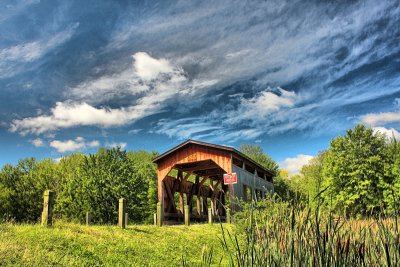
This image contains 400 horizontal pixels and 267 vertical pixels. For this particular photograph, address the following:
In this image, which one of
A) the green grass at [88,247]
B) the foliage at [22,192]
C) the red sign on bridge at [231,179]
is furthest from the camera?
the foliage at [22,192]

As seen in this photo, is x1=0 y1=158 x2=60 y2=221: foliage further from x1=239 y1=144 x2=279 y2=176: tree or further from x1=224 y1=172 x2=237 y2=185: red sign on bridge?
x1=239 y1=144 x2=279 y2=176: tree

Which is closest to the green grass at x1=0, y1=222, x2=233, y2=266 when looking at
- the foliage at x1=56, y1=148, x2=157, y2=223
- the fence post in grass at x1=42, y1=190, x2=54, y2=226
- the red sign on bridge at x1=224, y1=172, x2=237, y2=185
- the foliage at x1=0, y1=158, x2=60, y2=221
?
the fence post in grass at x1=42, y1=190, x2=54, y2=226

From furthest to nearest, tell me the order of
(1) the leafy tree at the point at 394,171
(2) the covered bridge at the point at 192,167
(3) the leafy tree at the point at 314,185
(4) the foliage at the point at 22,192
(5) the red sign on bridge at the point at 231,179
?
(4) the foliage at the point at 22,192, (2) the covered bridge at the point at 192,167, (5) the red sign on bridge at the point at 231,179, (3) the leafy tree at the point at 314,185, (1) the leafy tree at the point at 394,171

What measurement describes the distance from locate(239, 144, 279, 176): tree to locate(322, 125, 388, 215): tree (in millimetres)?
19238

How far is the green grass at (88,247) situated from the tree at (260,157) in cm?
3863

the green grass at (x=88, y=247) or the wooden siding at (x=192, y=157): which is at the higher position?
the wooden siding at (x=192, y=157)

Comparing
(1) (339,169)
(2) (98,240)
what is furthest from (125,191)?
(1) (339,169)

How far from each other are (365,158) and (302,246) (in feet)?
93.4

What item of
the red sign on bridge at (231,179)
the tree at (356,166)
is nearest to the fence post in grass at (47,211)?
the red sign on bridge at (231,179)

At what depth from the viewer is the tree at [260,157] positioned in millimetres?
50219

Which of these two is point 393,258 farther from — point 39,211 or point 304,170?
point 304,170

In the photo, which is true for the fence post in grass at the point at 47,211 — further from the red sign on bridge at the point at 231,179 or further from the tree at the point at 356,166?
the tree at the point at 356,166

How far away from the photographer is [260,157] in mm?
51344

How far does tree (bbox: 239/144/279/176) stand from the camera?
5022 centimetres
